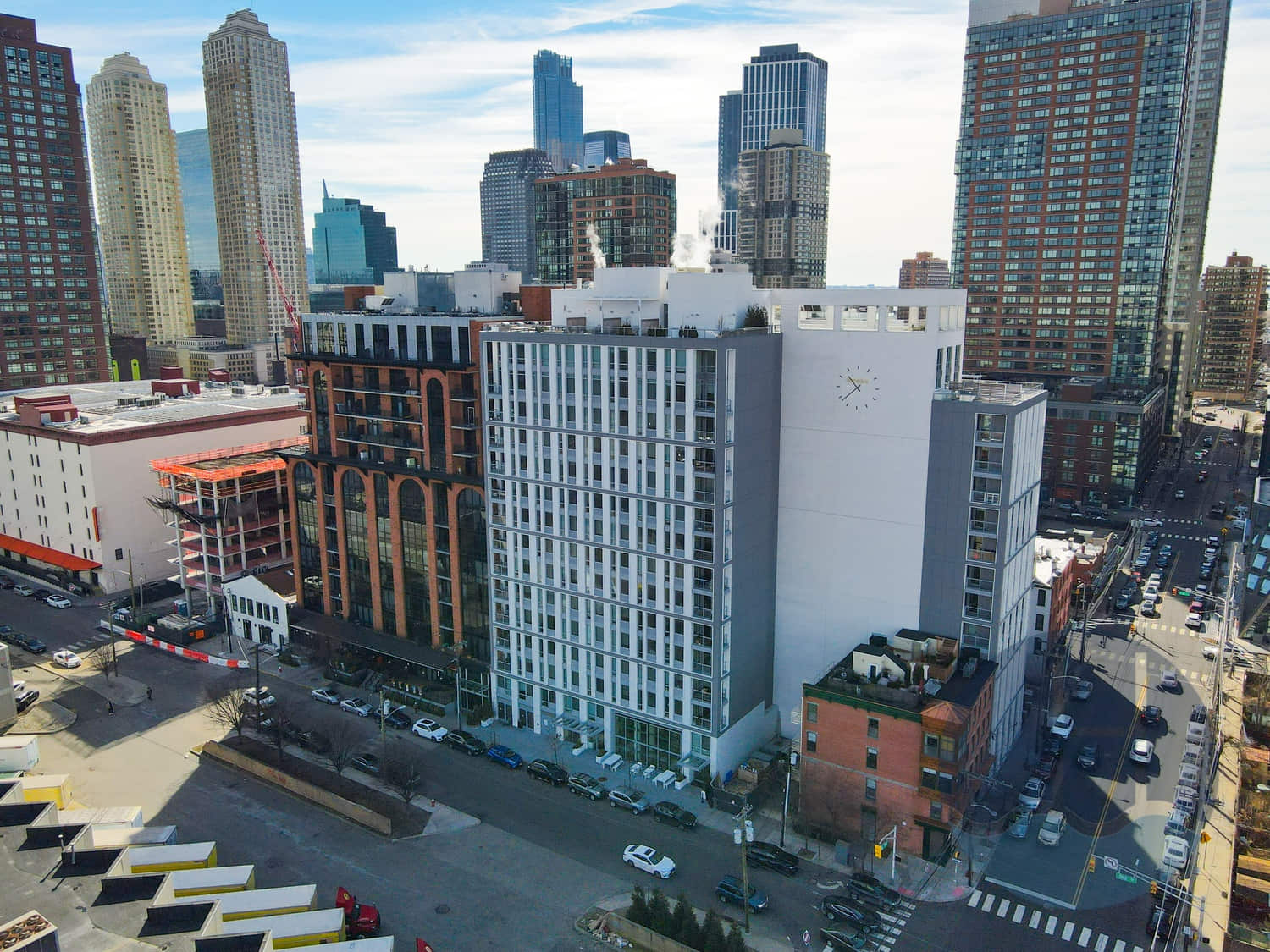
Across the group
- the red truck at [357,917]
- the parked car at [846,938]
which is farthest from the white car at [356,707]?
the parked car at [846,938]

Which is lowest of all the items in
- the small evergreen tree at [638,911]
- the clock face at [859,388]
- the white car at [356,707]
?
the white car at [356,707]

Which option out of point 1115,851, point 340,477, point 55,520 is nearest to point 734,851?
point 1115,851

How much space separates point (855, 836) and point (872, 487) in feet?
89.3

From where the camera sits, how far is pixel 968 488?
69.6 m

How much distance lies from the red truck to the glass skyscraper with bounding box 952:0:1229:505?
14952 centimetres

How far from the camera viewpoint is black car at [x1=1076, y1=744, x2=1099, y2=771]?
255 ft

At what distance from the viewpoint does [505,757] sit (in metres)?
78.6

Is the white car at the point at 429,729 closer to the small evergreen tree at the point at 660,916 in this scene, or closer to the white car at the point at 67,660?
the small evergreen tree at the point at 660,916

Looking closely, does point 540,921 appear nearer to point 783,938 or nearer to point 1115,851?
point 783,938

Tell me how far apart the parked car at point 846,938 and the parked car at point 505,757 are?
30.6 m

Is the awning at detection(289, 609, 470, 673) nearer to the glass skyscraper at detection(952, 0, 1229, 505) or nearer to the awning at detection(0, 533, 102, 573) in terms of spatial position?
the awning at detection(0, 533, 102, 573)

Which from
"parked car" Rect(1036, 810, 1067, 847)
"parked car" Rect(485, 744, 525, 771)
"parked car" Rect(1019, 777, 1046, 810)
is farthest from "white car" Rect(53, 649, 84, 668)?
"parked car" Rect(1036, 810, 1067, 847)

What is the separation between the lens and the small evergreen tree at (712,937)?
52938 mm

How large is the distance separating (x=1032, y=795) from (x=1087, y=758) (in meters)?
9.27
